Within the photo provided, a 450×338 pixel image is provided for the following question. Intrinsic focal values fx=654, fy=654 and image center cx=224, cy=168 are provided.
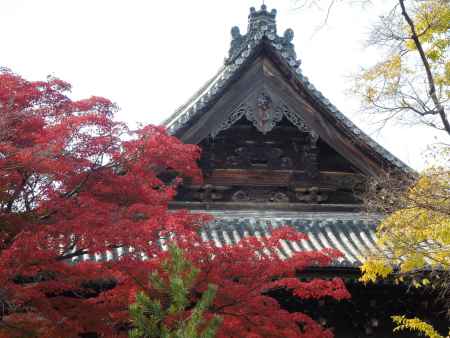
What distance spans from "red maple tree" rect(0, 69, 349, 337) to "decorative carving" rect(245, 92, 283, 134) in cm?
354

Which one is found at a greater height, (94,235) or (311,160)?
(311,160)

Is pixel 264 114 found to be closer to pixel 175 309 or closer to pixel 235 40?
pixel 235 40

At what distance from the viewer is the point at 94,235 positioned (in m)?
6.43

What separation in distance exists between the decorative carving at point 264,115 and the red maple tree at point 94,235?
3.54m

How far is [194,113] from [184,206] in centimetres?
154

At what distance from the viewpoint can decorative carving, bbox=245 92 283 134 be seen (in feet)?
35.8

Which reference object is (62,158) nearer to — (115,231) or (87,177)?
(87,177)

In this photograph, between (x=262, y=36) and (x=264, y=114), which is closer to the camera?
(x=264, y=114)

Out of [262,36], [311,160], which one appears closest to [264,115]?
[311,160]

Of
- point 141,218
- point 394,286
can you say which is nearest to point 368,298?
point 394,286

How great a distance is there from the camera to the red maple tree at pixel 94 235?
6.32 m

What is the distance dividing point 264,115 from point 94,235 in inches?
205

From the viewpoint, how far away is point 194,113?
413 inches

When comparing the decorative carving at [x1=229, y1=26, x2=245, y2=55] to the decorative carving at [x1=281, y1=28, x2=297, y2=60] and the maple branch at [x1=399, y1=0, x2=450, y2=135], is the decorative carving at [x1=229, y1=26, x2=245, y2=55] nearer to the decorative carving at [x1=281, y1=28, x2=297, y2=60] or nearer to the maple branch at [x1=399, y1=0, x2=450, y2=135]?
the decorative carving at [x1=281, y1=28, x2=297, y2=60]
